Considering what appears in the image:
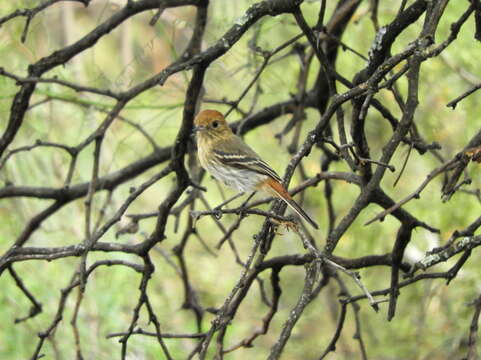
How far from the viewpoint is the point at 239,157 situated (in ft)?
13.6

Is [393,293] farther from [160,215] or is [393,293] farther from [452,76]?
[452,76]

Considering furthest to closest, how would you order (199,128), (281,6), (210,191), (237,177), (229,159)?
(210,191) → (199,128) → (229,159) → (237,177) → (281,6)

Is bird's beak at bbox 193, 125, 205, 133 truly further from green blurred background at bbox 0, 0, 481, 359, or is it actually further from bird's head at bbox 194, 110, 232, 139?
green blurred background at bbox 0, 0, 481, 359

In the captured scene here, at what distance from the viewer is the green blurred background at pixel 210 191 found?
4.23 meters

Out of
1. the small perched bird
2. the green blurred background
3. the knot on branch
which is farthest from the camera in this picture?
the green blurred background

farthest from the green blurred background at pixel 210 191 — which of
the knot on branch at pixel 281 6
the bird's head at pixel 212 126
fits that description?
the knot on branch at pixel 281 6

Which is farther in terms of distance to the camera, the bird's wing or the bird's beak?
the bird's beak

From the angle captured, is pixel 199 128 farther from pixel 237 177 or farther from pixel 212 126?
pixel 237 177

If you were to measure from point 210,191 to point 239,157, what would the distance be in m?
2.78

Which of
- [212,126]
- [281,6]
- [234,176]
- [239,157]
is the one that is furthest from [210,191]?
[281,6]

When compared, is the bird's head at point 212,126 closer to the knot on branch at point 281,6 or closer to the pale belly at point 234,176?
the pale belly at point 234,176

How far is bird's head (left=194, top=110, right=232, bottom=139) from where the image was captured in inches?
168

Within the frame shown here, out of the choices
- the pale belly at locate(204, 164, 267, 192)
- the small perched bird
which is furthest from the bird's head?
the pale belly at locate(204, 164, 267, 192)

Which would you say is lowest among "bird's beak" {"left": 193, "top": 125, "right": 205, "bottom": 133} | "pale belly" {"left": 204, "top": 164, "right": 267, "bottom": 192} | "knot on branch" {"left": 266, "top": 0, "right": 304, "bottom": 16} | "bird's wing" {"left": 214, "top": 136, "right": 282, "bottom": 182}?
"knot on branch" {"left": 266, "top": 0, "right": 304, "bottom": 16}
